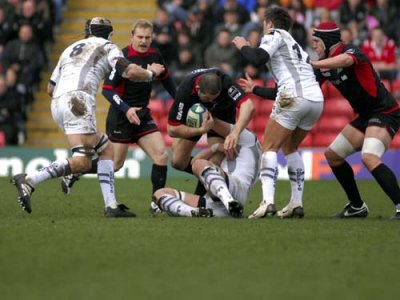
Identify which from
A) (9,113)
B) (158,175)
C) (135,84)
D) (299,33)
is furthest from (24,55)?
(158,175)

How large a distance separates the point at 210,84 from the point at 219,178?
3.12ft

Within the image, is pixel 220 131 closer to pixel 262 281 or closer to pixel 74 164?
pixel 74 164

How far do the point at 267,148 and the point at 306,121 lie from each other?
540mm

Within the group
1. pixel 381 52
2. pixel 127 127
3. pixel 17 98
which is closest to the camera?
pixel 127 127

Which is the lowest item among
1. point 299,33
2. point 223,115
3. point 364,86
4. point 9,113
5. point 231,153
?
point 9,113

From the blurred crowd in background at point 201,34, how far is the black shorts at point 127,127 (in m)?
6.29

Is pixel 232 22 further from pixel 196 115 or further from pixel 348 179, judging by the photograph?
pixel 196 115

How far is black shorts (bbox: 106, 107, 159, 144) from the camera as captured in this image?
1398cm

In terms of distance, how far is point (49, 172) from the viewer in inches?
473

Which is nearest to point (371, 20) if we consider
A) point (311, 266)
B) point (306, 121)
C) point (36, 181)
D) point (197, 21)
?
point (197, 21)

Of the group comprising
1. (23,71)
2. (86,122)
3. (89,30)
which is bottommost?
(23,71)

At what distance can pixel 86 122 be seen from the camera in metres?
12.0

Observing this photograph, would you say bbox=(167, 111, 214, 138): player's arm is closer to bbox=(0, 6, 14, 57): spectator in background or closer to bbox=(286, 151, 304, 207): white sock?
Answer: bbox=(286, 151, 304, 207): white sock

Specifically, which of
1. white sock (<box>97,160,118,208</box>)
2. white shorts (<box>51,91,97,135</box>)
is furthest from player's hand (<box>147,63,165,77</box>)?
white sock (<box>97,160,118,208</box>)
